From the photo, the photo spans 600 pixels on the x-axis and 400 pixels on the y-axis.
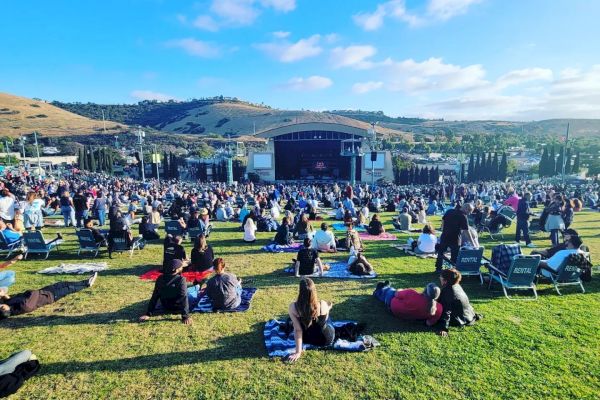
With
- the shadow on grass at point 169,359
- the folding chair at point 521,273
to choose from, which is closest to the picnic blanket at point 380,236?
the folding chair at point 521,273

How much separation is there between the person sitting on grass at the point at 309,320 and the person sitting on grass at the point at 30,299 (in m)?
4.47

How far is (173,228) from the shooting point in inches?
452

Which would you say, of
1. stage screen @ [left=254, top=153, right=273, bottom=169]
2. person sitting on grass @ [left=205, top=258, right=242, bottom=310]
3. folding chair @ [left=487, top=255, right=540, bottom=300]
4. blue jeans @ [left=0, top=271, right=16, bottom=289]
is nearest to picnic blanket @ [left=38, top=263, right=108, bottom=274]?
blue jeans @ [left=0, top=271, right=16, bottom=289]

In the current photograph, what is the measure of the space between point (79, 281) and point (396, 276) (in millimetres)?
6483

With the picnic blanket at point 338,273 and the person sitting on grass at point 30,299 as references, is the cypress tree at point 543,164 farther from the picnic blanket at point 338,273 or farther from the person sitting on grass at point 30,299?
the person sitting on grass at point 30,299

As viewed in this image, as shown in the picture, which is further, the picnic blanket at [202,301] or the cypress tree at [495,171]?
the cypress tree at [495,171]

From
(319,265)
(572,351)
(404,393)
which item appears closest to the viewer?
(404,393)

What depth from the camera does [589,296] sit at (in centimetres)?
658

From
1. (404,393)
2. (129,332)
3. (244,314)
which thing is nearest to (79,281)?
(129,332)

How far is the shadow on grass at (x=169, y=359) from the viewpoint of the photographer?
14.2ft

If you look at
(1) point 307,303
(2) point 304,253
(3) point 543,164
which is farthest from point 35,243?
(3) point 543,164

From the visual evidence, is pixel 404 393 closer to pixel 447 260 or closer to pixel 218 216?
pixel 447 260

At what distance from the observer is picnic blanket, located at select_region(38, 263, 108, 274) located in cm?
805

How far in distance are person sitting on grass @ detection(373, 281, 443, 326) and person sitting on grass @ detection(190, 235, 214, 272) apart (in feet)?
13.4
